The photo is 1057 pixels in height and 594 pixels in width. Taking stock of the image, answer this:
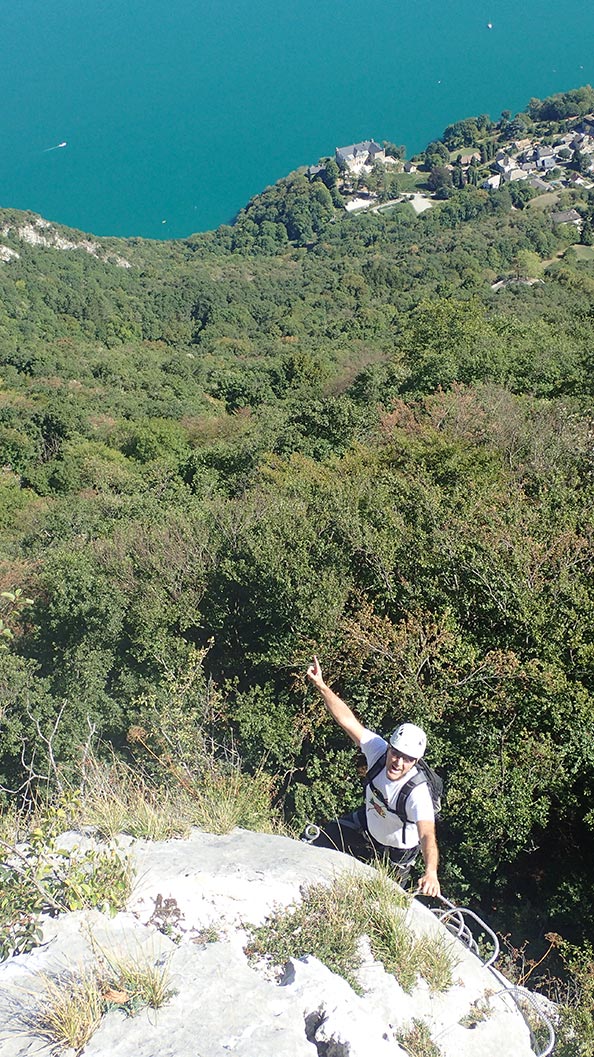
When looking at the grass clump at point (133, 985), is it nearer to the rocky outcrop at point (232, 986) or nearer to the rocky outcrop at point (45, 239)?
the rocky outcrop at point (232, 986)

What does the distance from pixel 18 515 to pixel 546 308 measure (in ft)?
147

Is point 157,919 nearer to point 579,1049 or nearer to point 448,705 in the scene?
point 579,1049

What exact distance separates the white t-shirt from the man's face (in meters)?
0.06

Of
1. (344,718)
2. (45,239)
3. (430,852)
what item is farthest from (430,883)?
(45,239)

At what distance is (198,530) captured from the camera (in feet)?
45.5

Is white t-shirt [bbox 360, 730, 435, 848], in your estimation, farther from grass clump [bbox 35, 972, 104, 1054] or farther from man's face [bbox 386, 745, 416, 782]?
grass clump [bbox 35, 972, 104, 1054]

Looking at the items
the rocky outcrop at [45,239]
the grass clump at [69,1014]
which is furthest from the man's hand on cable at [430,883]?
the rocky outcrop at [45,239]

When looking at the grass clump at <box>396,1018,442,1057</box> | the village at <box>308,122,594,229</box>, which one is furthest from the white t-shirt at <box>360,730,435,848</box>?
the village at <box>308,122,594,229</box>

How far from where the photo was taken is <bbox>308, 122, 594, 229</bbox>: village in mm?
117188

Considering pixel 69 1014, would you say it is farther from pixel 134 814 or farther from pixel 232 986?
pixel 134 814

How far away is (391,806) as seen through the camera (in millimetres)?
4879

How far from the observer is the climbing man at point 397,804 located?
4.62 m

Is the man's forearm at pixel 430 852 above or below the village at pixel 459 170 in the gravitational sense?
below

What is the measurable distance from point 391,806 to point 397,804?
57mm
